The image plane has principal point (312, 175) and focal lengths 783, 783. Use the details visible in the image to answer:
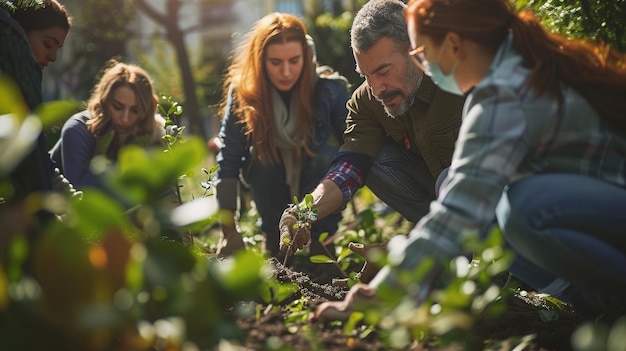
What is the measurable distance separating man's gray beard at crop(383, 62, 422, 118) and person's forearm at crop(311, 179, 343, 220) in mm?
386

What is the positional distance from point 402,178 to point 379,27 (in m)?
0.77

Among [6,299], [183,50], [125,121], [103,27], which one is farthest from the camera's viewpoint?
[103,27]

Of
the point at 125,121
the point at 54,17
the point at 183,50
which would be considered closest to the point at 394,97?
the point at 54,17

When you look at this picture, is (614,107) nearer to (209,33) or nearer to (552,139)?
(552,139)

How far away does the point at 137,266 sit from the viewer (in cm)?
145

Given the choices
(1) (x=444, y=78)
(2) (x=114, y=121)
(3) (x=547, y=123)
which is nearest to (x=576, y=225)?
(3) (x=547, y=123)

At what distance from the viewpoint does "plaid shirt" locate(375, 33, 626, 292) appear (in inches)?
72.6

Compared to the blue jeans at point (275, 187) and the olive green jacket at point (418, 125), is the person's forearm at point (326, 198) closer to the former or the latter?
the olive green jacket at point (418, 125)

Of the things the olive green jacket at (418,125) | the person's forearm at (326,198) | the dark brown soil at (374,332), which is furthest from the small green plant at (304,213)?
the olive green jacket at (418,125)

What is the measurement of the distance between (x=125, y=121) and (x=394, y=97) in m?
2.25

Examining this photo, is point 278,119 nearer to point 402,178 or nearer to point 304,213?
point 402,178

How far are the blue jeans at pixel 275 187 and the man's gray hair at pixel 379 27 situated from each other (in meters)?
1.43

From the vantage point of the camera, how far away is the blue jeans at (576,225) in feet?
6.68

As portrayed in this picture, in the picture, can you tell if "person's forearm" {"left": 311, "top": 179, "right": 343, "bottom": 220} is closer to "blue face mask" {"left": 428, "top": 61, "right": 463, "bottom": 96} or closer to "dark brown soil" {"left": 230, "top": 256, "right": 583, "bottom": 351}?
"dark brown soil" {"left": 230, "top": 256, "right": 583, "bottom": 351}
